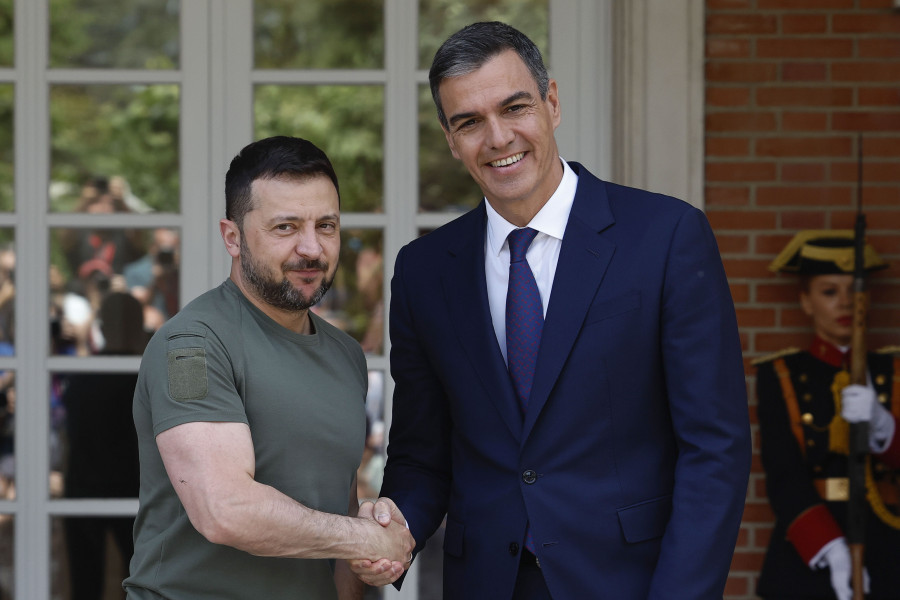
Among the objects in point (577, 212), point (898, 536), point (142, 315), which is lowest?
point (898, 536)

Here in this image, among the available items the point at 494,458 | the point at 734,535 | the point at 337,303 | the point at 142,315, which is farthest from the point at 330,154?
the point at 734,535

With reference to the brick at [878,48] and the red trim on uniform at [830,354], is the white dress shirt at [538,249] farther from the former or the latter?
the brick at [878,48]

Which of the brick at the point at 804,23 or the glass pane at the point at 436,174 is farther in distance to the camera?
the glass pane at the point at 436,174

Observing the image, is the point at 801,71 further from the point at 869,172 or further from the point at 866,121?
the point at 869,172

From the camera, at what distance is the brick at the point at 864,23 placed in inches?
134

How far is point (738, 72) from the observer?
3.37 metres

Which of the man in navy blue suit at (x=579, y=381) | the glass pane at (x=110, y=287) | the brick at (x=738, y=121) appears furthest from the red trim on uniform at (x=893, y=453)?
the glass pane at (x=110, y=287)

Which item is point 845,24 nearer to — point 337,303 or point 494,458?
point 337,303

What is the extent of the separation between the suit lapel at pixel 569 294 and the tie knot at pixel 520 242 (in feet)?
0.28

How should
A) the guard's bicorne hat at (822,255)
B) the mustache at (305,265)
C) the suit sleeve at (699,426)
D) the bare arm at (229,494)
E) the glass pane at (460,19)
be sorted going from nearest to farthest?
the bare arm at (229,494) → the suit sleeve at (699,426) → the mustache at (305,265) → the guard's bicorne hat at (822,255) → the glass pane at (460,19)

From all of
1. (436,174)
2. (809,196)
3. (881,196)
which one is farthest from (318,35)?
(881,196)

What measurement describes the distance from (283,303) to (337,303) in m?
1.70

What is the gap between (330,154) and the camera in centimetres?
370

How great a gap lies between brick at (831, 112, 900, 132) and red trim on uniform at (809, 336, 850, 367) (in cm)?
68
